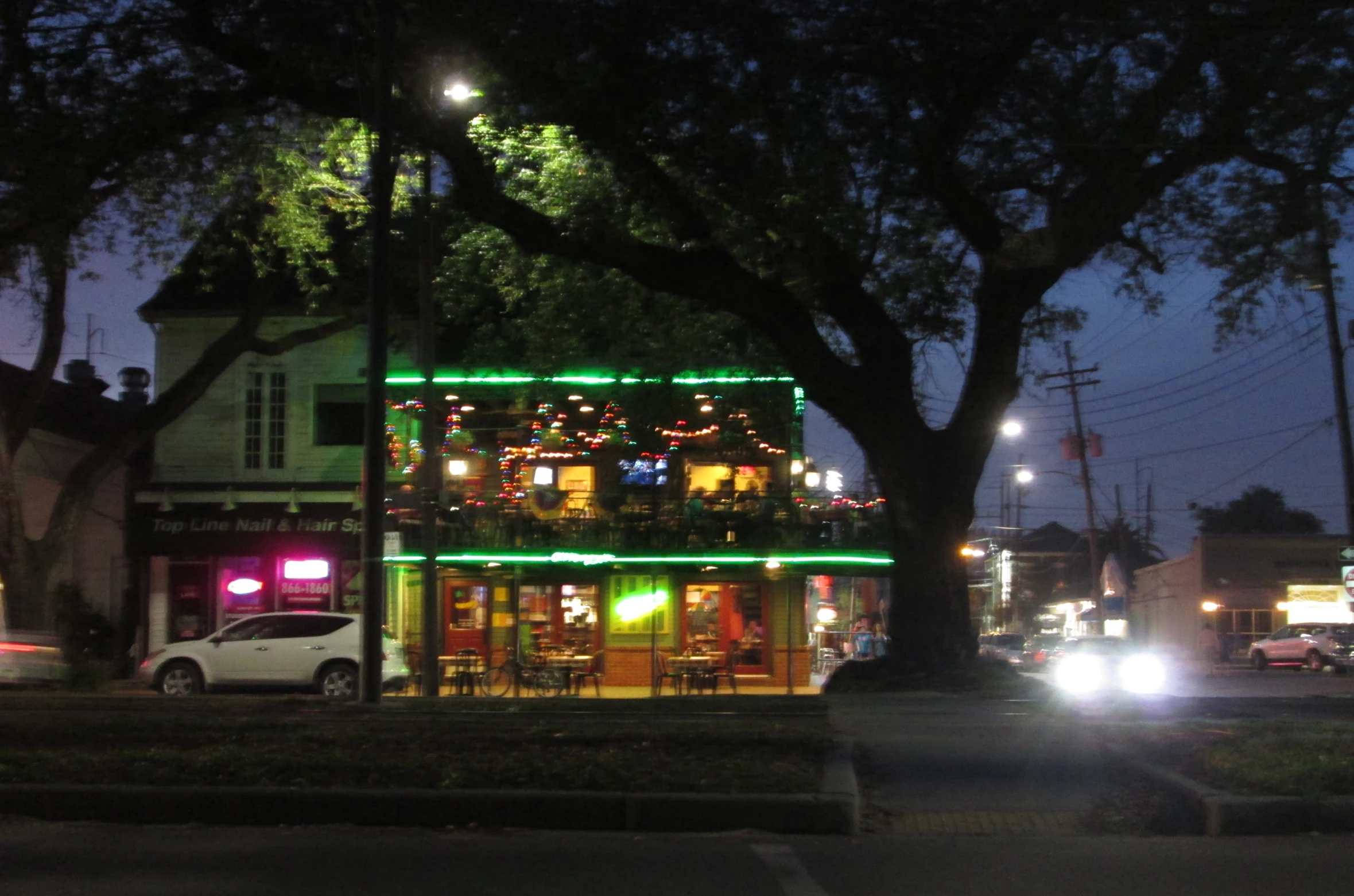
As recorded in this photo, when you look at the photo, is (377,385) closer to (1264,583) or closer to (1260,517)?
(1264,583)

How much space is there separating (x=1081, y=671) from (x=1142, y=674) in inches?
58.1

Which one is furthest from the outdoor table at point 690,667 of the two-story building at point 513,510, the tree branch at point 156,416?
the tree branch at point 156,416

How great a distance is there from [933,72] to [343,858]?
31.1 feet

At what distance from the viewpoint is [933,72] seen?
13.4 metres

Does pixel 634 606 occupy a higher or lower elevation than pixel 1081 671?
higher

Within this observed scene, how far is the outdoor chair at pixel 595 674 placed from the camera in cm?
2625

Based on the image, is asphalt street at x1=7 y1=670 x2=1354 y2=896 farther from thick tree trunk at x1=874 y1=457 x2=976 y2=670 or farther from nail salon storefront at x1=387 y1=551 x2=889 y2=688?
nail salon storefront at x1=387 y1=551 x2=889 y2=688

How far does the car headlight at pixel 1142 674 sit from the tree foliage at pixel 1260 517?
4717cm

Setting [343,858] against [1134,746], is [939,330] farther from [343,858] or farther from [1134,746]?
[343,858]

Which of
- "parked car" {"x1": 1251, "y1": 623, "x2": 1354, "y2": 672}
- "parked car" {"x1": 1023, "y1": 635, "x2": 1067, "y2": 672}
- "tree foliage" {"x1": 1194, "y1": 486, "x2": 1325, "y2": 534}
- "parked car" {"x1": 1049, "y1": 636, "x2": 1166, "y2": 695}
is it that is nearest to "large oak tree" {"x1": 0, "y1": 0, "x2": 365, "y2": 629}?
"parked car" {"x1": 1049, "y1": 636, "x2": 1166, "y2": 695}

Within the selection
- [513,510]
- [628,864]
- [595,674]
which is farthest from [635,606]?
[628,864]

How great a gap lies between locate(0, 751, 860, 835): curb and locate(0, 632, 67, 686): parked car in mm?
13994

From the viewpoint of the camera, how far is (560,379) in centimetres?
2716

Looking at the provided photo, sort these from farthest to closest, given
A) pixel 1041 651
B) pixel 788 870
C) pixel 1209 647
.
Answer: pixel 1209 647, pixel 1041 651, pixel 788 870
